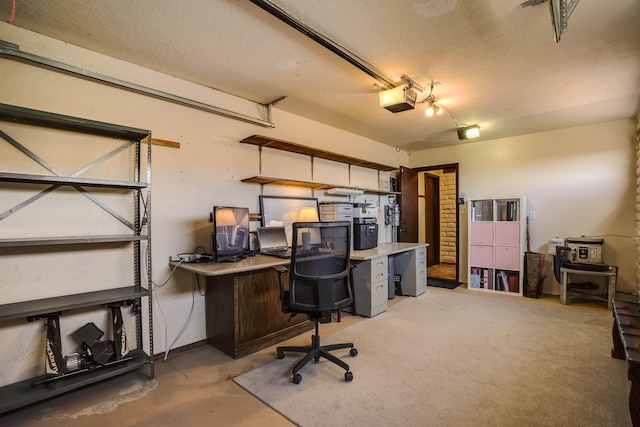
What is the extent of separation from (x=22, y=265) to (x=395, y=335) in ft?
10.0

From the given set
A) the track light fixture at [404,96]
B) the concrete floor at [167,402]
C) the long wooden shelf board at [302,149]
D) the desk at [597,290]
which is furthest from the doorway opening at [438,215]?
the concrete floor at [167,402]

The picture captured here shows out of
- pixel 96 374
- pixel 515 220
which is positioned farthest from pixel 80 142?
pixel 515 220

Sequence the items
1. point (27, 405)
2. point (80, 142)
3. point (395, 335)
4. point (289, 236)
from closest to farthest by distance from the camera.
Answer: point (27, 405), point (80, 142), point (395, 335), point (289, 236)

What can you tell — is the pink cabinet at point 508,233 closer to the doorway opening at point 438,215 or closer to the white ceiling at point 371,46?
the white ceiling at point 371,46

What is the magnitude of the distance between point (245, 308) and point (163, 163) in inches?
57.8

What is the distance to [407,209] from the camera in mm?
5457

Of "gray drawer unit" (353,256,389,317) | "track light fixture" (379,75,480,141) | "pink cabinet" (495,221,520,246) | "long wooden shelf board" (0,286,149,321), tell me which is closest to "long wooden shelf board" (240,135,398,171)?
"track light fixture" (379,75,480,141)

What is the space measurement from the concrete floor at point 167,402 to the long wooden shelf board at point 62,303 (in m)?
0.63

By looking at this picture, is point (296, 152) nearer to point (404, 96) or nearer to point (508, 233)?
point (404, 96)

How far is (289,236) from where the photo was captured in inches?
137

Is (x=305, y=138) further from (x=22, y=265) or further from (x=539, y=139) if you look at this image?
(x=539, y=139)

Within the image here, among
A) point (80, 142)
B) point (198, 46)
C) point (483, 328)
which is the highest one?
point (198, 46)

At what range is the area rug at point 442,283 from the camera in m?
4.99

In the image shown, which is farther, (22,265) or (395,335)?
(395,335)
